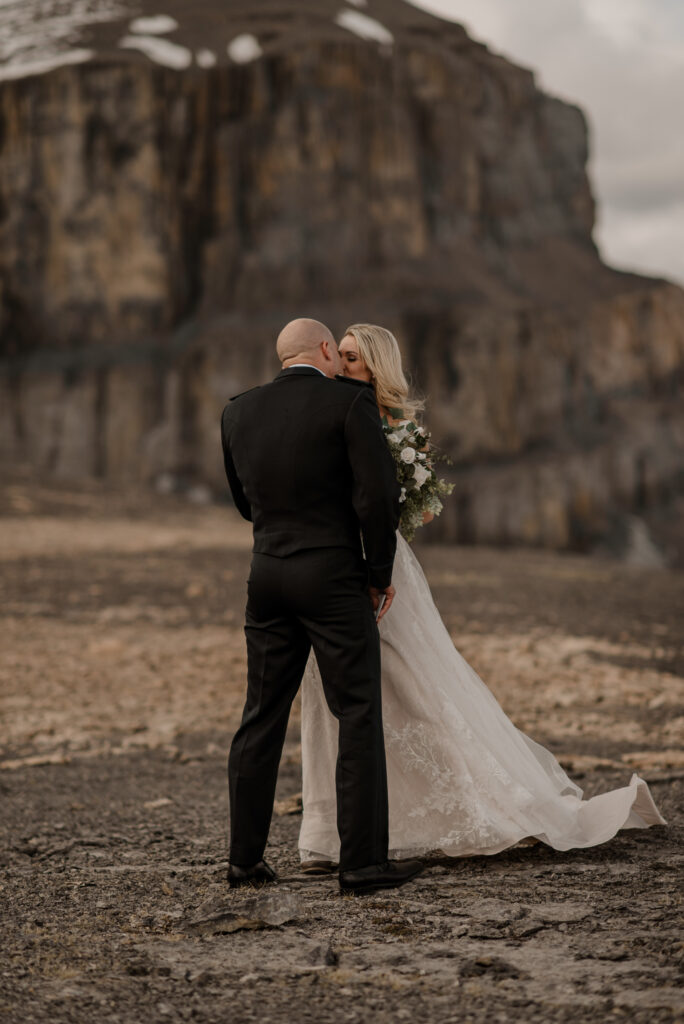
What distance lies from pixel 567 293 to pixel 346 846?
57592 millimetres

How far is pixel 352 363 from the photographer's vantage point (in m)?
4.63

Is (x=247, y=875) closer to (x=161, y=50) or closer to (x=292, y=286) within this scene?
(x=292, y=286)

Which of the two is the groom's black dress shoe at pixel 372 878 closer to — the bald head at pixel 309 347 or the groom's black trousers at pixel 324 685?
the groom's black trousers at pixel 324 685

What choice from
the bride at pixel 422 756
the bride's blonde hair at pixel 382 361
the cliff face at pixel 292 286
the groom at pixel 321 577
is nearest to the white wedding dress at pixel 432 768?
the bride at pixel 422 756

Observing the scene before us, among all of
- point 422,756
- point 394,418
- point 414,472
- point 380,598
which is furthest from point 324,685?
point 394,418

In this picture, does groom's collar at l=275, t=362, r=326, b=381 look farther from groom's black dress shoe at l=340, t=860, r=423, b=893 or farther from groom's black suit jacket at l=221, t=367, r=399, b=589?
groom's black dress shoe at l=340, t=860, r=423, b=893

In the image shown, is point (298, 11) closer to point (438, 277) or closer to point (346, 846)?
point (438, 277)

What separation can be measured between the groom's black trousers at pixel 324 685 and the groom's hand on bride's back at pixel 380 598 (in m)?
0.04

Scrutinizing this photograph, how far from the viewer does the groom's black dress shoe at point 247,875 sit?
4.36m

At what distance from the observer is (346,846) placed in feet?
13.7

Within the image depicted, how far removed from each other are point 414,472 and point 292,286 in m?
52.1

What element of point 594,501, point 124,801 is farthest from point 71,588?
point 594,501

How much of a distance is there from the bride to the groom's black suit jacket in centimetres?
43

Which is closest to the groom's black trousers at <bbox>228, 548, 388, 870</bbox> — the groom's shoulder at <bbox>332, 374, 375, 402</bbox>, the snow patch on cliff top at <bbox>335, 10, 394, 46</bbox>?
the groom's shoulder at <bbox>332, 374, 375, 402</bbox>
